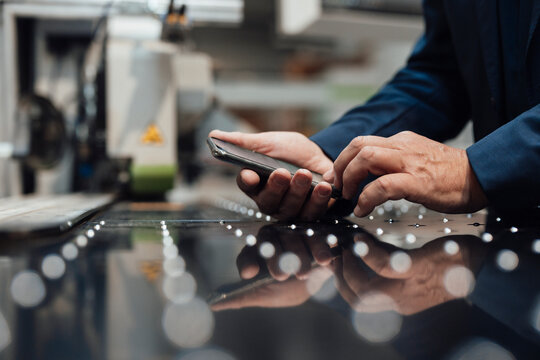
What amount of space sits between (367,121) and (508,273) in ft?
2.16

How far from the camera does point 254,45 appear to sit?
3.20 metres

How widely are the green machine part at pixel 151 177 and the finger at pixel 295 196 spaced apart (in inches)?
29.0

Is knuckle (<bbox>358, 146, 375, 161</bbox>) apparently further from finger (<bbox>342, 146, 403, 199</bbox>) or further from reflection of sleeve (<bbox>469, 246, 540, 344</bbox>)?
reflection of sleeve (<bbox>469, 246, 540, 344</bbox>)

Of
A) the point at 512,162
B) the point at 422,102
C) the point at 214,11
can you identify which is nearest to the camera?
the point at 512,162

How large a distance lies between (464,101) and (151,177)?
994mm

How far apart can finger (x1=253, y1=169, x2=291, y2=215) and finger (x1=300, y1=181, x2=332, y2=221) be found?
50 mm

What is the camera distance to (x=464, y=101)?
121cm

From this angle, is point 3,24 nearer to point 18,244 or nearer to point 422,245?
point 18,244

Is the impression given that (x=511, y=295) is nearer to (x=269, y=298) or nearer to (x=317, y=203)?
(x=269, y=298)

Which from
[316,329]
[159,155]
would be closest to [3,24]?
[159,155]

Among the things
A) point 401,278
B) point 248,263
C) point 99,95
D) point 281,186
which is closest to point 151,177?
point 99,95

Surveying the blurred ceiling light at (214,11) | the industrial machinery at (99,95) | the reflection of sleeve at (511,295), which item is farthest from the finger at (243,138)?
the blurred ceiling light at (214,11)

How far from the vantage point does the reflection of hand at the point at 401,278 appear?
33cm

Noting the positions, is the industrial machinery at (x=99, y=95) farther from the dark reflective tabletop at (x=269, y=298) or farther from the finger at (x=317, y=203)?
the dark reflective tabletop at (x=269, y=298)
